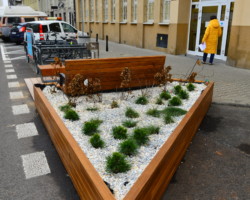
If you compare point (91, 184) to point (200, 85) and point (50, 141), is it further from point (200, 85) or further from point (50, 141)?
point (200, 85)

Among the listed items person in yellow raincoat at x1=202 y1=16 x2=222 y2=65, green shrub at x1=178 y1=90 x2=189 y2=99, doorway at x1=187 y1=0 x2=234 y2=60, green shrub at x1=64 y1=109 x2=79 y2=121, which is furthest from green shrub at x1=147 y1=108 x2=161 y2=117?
doorway at x1=187 y1=0 x2=234 y2=60

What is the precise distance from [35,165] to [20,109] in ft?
8.55

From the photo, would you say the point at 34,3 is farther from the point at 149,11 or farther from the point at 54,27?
the point at 149,11

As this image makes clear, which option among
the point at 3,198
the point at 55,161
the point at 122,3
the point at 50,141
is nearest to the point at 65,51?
the point at 50,141

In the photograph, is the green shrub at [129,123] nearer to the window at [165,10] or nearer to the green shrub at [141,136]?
the green shrub at [141,136]

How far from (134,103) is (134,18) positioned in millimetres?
15173

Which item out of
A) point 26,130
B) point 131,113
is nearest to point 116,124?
point 131,113

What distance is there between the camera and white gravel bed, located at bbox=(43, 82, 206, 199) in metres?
3.02

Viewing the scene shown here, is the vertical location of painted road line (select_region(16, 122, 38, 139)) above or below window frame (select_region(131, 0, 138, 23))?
below

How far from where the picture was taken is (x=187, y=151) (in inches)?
170

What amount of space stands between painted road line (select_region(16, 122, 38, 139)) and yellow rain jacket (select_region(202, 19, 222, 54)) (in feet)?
28.0

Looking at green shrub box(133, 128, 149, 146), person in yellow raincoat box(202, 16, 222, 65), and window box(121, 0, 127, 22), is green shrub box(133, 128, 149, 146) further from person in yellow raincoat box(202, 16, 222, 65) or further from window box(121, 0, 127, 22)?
window box(121, 0, 127, 22)

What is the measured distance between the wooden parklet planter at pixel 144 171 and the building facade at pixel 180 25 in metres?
7.71

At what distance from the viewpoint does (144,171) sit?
282 centimetres
